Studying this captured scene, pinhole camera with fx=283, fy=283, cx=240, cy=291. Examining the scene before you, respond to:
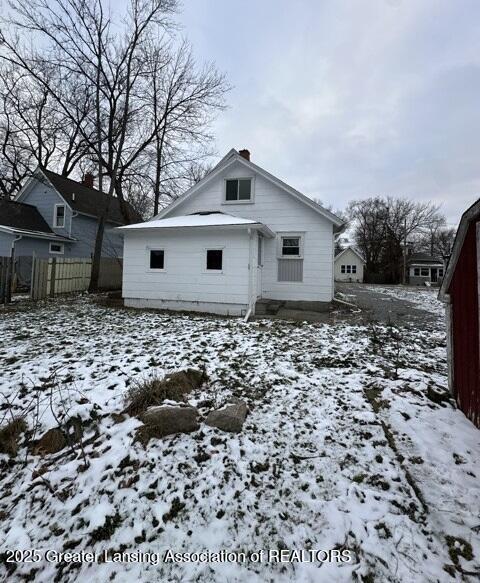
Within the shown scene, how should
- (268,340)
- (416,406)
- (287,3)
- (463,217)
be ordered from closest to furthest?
(463,217) < (416,406) < (268,340) < (287,3)

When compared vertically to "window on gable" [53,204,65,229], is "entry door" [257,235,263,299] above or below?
below

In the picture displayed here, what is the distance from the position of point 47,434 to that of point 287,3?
42.4 ft

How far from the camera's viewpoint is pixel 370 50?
9141 millimetres

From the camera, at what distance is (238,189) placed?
12.5m

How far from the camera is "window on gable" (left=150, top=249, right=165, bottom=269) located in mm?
11173

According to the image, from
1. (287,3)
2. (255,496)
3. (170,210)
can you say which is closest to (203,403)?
(255,496)

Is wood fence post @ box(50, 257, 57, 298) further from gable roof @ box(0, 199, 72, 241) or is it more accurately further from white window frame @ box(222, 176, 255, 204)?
white window frame @ box(222, 176, 255, 204)

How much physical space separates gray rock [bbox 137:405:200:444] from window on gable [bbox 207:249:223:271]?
24.0 ft

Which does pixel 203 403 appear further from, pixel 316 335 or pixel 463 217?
pixel 316 335

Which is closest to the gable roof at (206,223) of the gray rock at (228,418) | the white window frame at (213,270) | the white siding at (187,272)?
the white siding at (187,272)

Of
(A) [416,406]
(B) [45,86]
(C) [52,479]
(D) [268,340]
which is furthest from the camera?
(B) [45,86]

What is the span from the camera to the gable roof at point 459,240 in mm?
2812

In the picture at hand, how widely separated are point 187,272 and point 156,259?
1521 millimetres

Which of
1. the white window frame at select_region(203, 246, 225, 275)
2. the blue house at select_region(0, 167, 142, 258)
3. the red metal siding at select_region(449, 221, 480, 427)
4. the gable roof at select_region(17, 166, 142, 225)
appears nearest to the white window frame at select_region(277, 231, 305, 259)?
the white window frame at select_region(203, 246, 225, 275)
